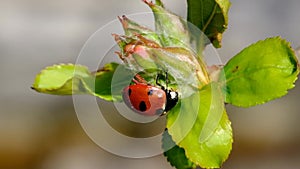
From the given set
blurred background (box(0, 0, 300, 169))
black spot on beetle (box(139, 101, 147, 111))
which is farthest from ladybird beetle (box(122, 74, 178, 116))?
blurred background (box(0, 0, 300, 169))

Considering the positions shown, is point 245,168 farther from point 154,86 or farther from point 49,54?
point 154,86

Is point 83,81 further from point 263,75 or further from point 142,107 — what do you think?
point 263,75

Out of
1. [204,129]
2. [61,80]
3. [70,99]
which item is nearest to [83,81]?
[61,80]

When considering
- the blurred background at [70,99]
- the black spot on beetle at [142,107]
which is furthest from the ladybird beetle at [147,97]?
the blurred background at [70,99]

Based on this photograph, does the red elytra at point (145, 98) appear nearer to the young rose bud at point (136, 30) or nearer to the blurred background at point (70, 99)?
the young rose bud at point (136, 30)

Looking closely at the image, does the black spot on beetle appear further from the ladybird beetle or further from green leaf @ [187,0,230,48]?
green leaf @ [187,0,230,48]
